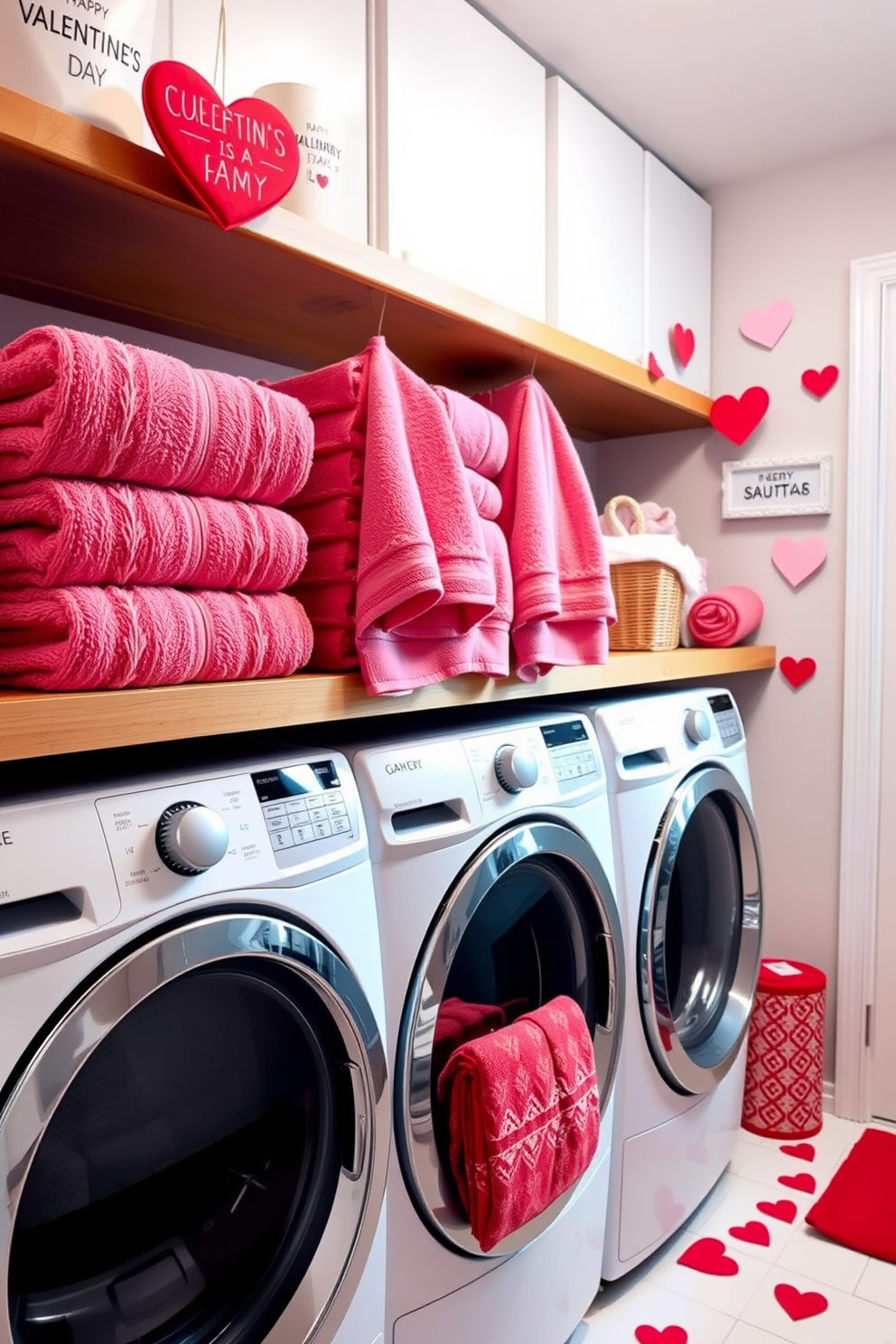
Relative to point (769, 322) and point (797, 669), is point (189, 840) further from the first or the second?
point (769, 322)

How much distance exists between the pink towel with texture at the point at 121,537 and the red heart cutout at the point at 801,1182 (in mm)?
1794

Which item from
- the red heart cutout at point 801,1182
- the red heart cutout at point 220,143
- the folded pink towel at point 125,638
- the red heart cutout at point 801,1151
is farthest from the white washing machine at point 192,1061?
the red heart cutout at point 801,1151

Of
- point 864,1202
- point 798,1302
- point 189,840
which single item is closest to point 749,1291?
point 798,1302

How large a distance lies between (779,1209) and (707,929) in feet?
1.84

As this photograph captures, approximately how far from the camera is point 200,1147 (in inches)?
40.3

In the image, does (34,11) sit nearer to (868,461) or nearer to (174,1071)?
(174,1071)

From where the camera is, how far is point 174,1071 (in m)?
0.99

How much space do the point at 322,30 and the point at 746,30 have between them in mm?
874

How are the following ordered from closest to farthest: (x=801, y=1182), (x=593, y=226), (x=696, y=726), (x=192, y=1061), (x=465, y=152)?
(x=192, y=1061) < (x=465, y=152) < (x=696, y=726) < (x=593, y=226) < (x=801, y=1182)

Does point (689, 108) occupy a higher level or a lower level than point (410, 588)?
higher

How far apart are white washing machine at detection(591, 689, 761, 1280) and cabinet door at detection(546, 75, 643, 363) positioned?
2.50 ft

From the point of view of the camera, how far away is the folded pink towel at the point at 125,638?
35.2 inches

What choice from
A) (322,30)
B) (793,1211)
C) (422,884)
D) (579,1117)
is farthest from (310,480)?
(793,1211)

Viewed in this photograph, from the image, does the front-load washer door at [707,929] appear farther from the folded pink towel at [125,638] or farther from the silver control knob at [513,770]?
the folded pink towel at [125,638]
